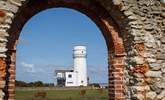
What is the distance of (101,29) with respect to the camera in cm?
881

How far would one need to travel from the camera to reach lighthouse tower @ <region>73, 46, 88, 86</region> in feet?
192

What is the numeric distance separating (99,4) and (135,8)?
43.9 inches

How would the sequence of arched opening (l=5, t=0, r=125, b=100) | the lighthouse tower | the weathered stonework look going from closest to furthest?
the weathered stonework
arched opening (l=5, t=0, r=125, b=100)
the lighthouse tower

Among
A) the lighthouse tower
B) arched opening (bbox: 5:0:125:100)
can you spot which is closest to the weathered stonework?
arched opening (bbox: 5:0:125:100)

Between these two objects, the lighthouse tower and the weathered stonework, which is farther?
the lighthouse tower

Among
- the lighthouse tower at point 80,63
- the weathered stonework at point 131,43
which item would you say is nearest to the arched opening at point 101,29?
the weathered stonework at point 131,43

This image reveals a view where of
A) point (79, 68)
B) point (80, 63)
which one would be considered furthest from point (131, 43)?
point (79, 68)

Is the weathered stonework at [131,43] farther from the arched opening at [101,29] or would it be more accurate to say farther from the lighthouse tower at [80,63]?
the lighthouse tower at [80,63]

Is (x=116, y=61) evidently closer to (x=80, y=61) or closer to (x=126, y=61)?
(x=126, y=61)

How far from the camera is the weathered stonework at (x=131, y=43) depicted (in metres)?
7.54

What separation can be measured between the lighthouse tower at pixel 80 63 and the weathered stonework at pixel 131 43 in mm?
48185

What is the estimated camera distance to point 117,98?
841cm

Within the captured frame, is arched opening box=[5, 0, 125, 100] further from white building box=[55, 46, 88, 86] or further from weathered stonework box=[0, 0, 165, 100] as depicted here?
white building box=[55, 46, 88, 86]

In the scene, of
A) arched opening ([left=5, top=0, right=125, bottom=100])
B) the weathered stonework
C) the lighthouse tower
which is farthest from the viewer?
the lighthouse tower
